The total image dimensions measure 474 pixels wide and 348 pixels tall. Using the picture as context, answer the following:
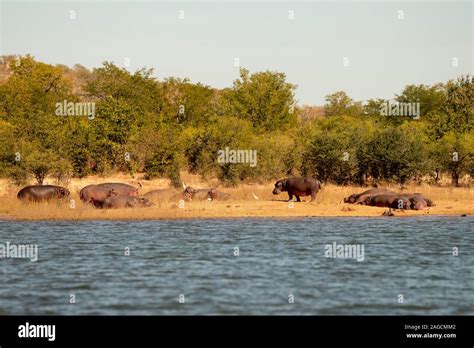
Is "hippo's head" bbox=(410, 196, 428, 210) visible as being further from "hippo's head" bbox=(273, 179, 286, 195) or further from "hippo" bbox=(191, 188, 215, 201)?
"hippo" bbox=(191, 188, 215, 201)

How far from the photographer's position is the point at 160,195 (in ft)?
130

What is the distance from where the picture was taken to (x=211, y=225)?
33.3 m

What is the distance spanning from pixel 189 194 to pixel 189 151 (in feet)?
32.8

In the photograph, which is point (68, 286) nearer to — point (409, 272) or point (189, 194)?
point (409, 272)

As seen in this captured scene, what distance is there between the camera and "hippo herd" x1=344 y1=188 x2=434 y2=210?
37.3 metres

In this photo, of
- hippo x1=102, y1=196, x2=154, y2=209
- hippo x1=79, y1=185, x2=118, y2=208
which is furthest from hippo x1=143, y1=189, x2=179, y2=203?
hippo x1=79, y1=185, x2=118, y2=208

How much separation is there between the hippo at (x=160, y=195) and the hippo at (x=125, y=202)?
1.67 m

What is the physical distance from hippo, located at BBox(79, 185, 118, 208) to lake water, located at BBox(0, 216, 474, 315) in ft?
10.9

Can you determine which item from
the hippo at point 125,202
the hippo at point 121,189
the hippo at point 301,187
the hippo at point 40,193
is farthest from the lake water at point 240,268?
the hippo at point 121,189

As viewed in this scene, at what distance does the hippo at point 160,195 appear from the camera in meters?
39.0

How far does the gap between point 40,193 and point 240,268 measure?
55.7ft

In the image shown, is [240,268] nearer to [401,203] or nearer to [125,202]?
[125,202]

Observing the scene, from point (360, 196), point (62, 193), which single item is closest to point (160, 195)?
point (62, 193)

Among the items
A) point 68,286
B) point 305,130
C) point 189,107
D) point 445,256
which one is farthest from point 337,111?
point 68,286
